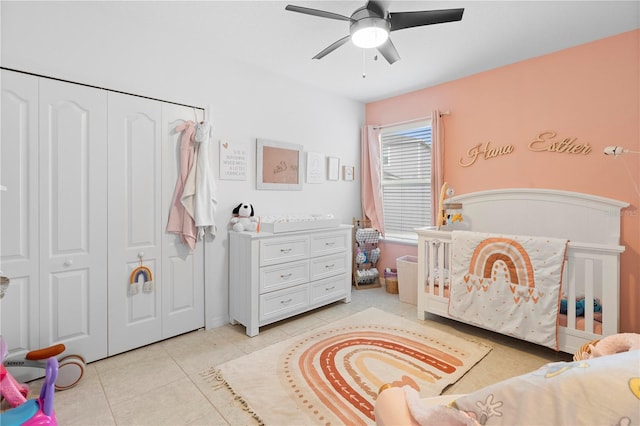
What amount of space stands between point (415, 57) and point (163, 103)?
2339 mm

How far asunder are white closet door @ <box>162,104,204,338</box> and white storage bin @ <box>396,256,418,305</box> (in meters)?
2.24

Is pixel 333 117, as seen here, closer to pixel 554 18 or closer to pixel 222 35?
pixel 222 35

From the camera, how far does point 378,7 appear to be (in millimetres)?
1953

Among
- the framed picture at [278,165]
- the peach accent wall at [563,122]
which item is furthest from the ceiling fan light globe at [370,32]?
the peach accent wall at [563,122]

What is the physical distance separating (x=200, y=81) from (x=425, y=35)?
1.99 m

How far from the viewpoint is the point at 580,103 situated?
2.68 metres

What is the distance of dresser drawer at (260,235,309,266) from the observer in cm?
276

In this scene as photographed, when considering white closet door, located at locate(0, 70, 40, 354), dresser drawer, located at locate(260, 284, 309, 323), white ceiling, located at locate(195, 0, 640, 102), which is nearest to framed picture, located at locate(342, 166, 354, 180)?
white ceiling, located at locate(195, 0, 640, 102)

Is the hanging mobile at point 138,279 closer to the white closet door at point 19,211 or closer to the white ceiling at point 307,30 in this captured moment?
the white closet door at point 19,211

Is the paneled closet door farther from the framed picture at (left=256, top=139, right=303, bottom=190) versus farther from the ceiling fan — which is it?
the ceiling fan

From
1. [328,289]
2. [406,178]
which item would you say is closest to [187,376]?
[328,289]

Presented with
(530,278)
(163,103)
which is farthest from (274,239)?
(530,278)

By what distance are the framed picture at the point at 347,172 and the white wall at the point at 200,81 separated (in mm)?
84

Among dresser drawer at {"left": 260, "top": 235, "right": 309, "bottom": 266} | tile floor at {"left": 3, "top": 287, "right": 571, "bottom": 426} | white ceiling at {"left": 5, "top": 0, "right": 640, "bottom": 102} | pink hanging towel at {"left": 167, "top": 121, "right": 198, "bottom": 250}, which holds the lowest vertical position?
tile floor at {"left": 3, "top": 287, "right": 571, "bottom": 426}
